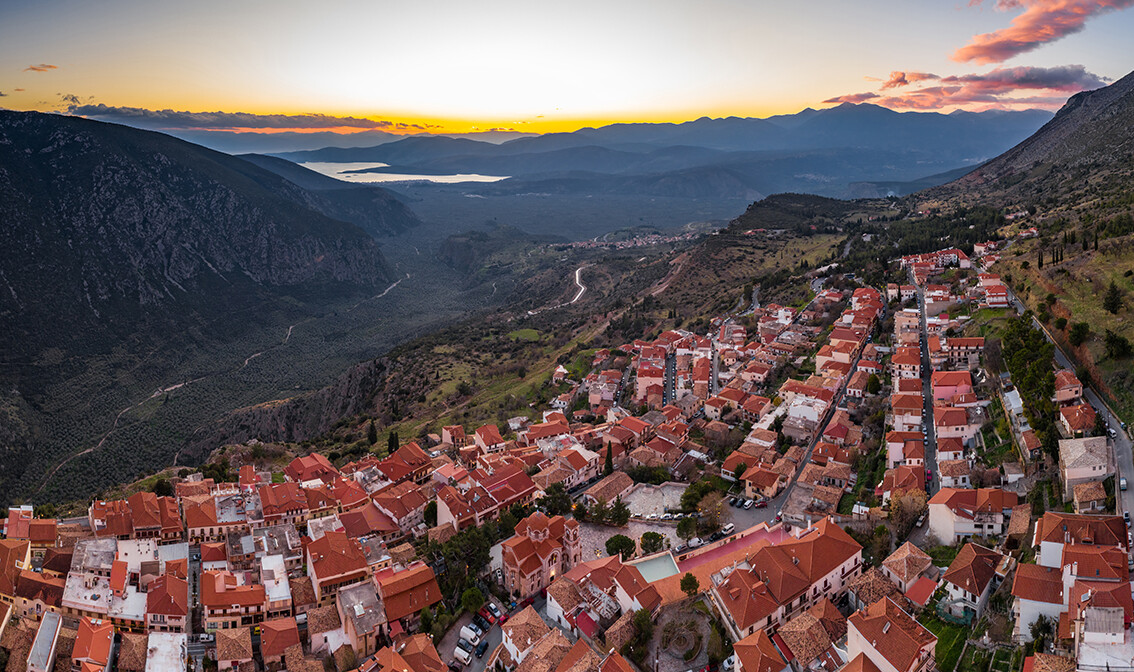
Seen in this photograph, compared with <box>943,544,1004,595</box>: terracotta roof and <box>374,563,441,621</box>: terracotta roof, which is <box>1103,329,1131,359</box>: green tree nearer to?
<box>943,544,1004,595</box>: terracotta roof

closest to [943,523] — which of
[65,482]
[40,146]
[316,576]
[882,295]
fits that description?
[316,576]

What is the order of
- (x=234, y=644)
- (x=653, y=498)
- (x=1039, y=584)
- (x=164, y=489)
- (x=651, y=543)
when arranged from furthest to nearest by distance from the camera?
(x=164, y=489), (x=653, y=498), (x=651, y=543), (x=234, y=644), (x=1039, y=584)

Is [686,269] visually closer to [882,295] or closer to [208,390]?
[882,295]

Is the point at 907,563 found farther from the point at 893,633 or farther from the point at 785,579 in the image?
the point at 893,633

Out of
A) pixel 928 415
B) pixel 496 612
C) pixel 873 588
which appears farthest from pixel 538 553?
pixel 928 415

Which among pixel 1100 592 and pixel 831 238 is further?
pixel 831 238

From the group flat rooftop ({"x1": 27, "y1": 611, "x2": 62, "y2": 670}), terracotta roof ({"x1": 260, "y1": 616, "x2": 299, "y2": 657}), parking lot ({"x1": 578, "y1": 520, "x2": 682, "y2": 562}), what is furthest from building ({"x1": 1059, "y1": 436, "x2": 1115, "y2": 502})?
flat rooftop ({"x1": 27, "y1": 611, "x2": 62, "y2": 670})
